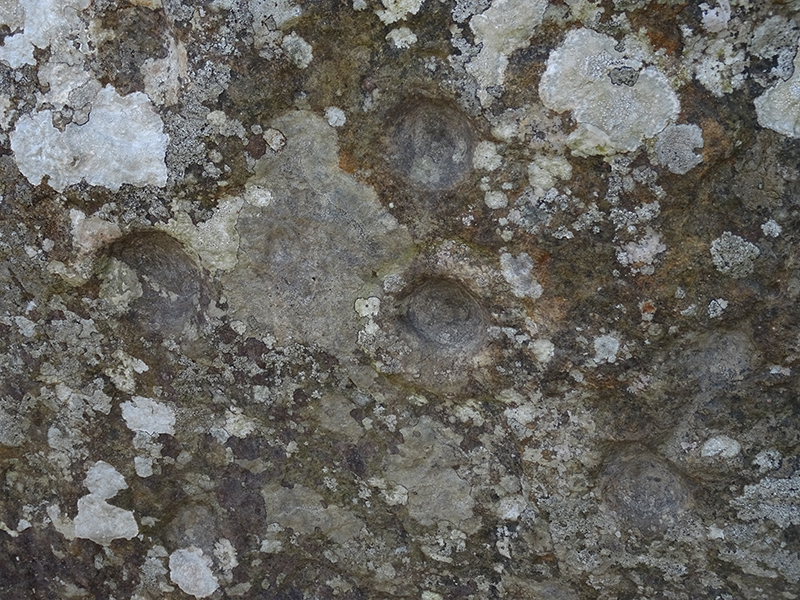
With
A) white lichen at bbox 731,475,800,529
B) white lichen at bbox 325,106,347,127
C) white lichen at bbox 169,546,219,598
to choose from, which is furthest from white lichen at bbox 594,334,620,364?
white lichen at bbox 169,546,219,598

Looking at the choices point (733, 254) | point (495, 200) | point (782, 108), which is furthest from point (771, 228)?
point (495, 200)

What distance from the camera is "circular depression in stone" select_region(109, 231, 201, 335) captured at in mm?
1396

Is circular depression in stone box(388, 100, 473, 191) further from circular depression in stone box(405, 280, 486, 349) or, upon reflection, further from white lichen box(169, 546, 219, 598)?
white lichen box(169, 546, 219, 598)

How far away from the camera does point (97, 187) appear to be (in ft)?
4.22

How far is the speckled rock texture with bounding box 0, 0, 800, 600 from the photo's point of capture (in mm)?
1119

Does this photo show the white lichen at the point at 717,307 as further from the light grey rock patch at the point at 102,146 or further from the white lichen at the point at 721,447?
the light grey rock patch at the point at 102,146

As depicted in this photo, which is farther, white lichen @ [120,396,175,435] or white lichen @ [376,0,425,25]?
white lichen @ [120,396,175,435]

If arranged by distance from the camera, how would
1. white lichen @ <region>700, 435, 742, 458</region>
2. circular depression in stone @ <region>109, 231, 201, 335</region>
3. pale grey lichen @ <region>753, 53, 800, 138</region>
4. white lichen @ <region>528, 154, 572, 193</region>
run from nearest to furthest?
pale grey lichen @ <region>753, 53, 800, 138</region> < white lichen @ <region>528, 154, 572, 193</region> < white lichen @ <region>700, 435, 742, 458</region> < circular depression in stone @ <region>109, 231, 201, 335</region>

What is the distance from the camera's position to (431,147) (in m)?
1.25

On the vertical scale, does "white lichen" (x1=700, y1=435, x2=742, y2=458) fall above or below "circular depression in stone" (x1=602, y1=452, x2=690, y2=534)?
above

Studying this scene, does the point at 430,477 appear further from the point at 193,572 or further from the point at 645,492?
the point at 193,572

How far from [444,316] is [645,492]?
1.69 feet

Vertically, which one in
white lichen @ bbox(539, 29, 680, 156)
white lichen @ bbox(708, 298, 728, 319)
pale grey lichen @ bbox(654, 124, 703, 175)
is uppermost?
white lichen @ bbox(539, 29, 680, 156)

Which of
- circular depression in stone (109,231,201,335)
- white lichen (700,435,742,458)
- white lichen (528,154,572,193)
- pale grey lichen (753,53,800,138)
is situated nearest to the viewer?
pale grey lichen (753,53,800,138)
